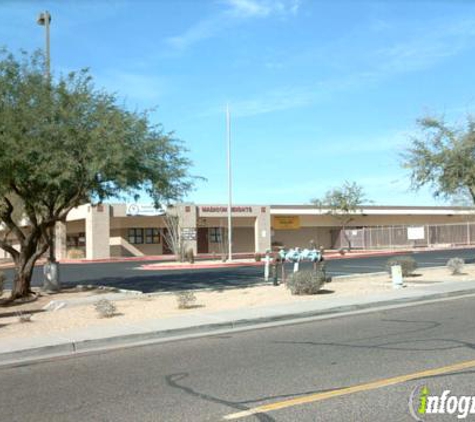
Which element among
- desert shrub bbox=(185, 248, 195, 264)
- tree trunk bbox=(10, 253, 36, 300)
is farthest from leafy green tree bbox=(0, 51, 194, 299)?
desert shrub bbox=(185, 248, 195, 264)

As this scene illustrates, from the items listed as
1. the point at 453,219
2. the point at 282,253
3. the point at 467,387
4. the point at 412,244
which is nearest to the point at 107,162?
the point at 282,253

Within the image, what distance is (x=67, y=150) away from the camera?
17594mm

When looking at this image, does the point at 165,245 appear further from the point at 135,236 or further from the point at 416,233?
the point at 416,233

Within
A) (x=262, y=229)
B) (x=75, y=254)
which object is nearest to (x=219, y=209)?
(x=262, y=229)

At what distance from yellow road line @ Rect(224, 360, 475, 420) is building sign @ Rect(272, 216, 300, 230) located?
5320cm

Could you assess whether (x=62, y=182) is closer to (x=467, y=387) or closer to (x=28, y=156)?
(x=28, y=156)

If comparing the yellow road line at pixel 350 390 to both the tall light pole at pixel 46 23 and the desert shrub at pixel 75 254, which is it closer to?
the tall light pole at pixel 46 23

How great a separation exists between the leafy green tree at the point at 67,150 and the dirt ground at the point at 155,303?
3.15 metres

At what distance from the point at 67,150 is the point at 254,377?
1134 centimetres

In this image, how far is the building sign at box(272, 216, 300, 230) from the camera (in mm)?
61541

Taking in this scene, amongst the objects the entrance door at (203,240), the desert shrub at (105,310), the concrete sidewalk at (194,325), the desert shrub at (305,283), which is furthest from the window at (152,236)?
the desert shrub at (105,310)

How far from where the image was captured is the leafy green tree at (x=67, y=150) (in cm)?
1705

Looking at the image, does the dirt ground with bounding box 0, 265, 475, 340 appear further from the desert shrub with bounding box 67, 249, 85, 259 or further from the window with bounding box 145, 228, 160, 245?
the window with bounding box 145, 228, 160, 245

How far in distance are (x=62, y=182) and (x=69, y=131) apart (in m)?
1.54
